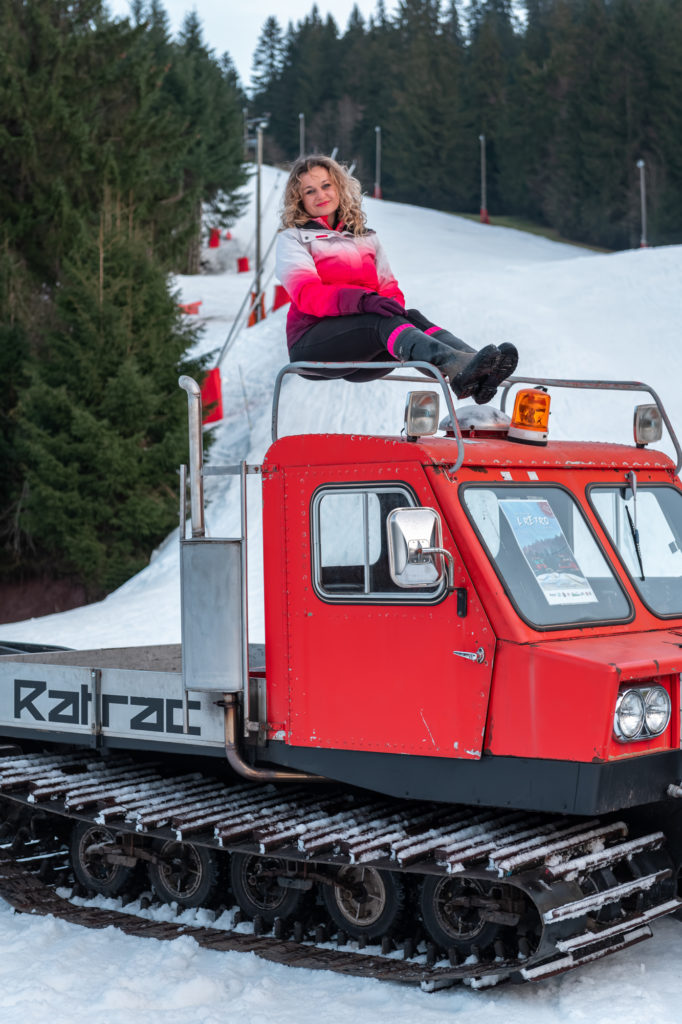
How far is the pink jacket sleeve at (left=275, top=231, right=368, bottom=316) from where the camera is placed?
691 cm

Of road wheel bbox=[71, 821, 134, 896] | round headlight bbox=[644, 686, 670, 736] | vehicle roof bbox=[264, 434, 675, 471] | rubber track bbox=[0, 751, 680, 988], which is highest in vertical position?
vehicle roof bbox=[264, 434, 675, 471]

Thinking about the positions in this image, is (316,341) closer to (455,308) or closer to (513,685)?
(513,685)

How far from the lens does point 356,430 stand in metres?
20.3

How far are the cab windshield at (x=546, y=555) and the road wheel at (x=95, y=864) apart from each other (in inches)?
121

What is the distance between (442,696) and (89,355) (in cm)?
1533

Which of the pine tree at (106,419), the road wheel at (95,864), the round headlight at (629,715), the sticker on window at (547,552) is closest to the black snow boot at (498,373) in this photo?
the sticker on window at (547,552)

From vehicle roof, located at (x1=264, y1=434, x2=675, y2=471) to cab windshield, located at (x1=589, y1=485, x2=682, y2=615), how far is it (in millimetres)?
192

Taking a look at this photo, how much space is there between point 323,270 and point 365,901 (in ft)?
11.6

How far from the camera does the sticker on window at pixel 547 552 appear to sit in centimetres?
599

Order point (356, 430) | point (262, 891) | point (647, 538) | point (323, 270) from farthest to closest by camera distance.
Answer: point (356, 430), point (323, 270), point (262, 891), point (647, 538)

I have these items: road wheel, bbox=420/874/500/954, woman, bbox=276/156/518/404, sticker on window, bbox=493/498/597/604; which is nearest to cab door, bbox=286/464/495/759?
sticker on window, bbox=493/498/597/604

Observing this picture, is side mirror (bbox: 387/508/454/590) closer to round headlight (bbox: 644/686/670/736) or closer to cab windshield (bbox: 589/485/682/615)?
round headlight (bbox: 644/686/670/736)

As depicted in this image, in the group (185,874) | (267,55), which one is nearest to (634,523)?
(185,874)

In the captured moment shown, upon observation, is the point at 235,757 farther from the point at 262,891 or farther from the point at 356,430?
the point at 356,430
